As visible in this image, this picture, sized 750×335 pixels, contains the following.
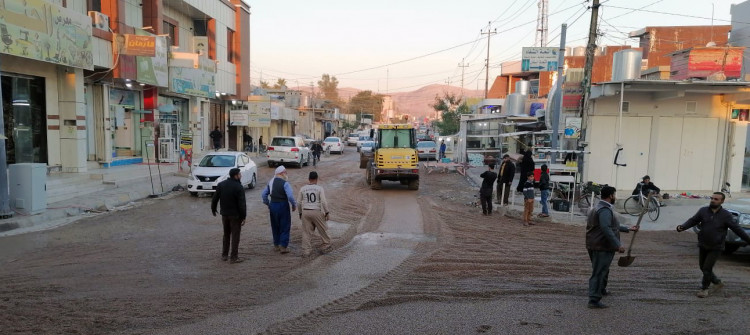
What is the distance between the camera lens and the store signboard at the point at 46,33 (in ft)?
41.5

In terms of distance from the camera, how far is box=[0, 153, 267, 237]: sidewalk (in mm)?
11094

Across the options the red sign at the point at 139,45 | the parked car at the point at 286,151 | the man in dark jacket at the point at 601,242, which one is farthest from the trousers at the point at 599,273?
the parked car at the point at 286,151

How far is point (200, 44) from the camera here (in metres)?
29.5

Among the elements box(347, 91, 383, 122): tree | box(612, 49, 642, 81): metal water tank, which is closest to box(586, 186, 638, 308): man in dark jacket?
box(612, 49, 642, 81): metal water tank

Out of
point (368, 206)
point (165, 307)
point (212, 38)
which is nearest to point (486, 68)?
point (212, 38)

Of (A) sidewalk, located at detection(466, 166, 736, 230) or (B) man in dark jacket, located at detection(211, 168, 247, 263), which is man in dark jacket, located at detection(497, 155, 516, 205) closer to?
(A) sidewalk, located at detection(466, 166, 736, 230)

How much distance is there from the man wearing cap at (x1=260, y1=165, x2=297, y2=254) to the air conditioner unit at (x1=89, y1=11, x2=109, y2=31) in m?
12.6

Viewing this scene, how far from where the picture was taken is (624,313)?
598 cm

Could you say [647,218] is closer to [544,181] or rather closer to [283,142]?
[544,181]

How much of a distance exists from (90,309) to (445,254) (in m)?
5.61

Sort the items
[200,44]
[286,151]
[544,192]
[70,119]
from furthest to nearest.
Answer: [200,44] → [286,151] → [70,119] → [544,192]

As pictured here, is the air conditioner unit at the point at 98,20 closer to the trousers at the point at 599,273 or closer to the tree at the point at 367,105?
the trousers at the point at 599,273

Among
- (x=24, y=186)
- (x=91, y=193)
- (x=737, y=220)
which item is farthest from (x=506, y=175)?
(x=91, y=193)

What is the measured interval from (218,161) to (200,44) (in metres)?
14.9
